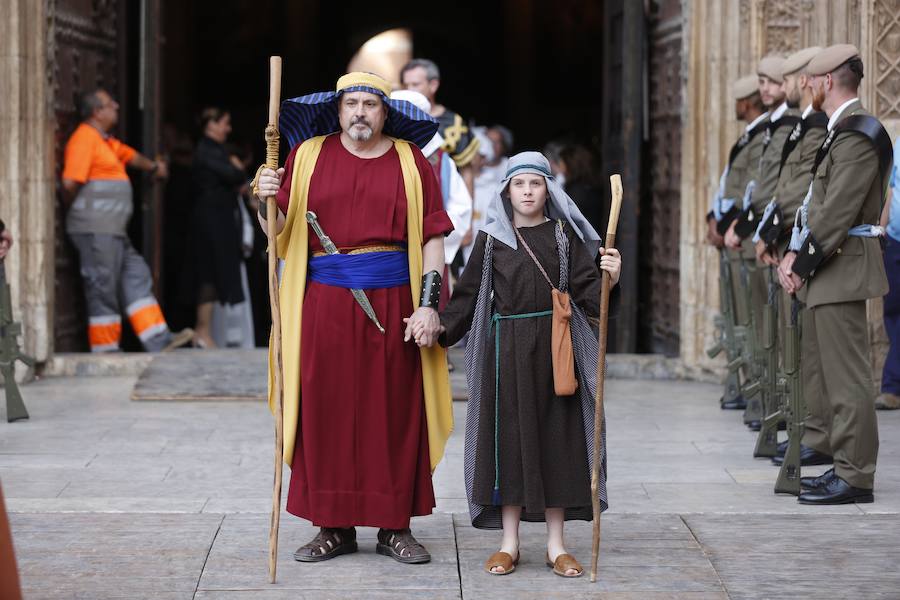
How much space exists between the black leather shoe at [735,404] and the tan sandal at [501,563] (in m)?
3.85

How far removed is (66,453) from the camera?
763 centimetres

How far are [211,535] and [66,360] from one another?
4544 mm

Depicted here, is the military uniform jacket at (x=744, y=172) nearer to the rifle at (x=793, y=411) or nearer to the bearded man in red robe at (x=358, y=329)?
the rifle at (x=793, y=411)

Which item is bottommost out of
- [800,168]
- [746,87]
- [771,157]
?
[800,168]

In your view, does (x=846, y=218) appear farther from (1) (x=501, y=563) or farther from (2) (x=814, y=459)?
(1) (x=501, y=563)

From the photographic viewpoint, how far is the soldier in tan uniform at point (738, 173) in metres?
8.44

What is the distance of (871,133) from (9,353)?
16.1 ft

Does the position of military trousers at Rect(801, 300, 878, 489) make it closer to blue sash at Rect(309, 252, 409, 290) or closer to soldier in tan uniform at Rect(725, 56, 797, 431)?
soldier in tan uniform at Rect(725, 56, 797, 431)

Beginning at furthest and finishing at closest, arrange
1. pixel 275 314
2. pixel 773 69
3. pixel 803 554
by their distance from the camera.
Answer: pixel 773 69 < pixel 803 554 < pixel 275 314

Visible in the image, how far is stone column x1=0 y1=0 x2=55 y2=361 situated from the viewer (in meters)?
9.61

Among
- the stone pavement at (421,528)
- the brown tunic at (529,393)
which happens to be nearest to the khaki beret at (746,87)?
the stone pavement at (421,528)

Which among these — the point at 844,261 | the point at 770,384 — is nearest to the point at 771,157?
the point at 770,384

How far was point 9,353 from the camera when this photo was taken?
851 cm

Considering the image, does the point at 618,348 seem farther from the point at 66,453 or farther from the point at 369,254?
the point at 369,254
